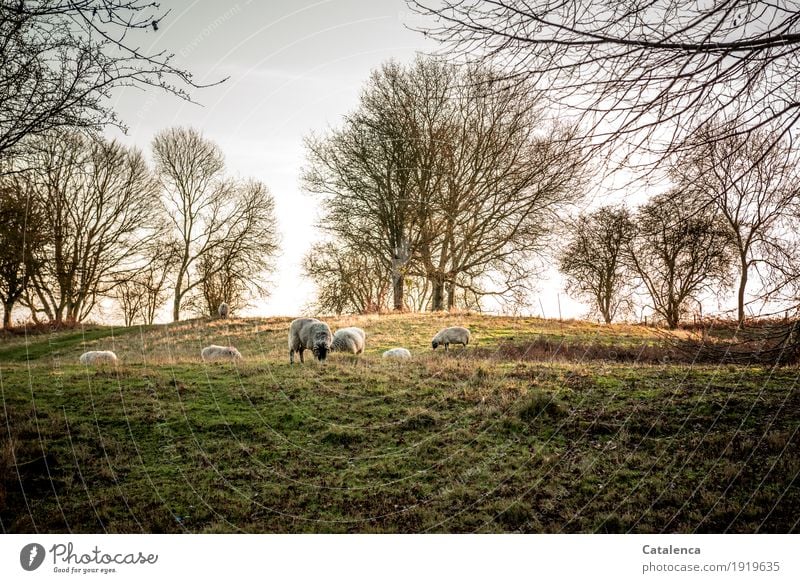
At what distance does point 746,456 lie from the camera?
3.92 meters

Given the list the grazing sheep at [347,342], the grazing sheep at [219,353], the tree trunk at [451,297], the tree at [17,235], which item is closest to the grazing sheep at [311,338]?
the grazing sheep at [347,342]

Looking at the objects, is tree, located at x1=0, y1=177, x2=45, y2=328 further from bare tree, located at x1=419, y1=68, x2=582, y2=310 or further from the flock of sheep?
bare tree, located at x1=419, y1=68, x2=582, y2=310

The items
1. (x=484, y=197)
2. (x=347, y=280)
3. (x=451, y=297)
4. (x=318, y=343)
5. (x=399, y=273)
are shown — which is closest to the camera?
(x=484, y=197)

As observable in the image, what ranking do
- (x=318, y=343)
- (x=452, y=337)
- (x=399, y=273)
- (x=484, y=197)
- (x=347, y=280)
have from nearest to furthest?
1. (x=484, y=197)
2. (x=318, y=343)
3. (x=452, y=337)
4. (x=399, y=273)
5. (x=347, y=280)

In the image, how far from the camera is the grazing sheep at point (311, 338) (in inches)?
369

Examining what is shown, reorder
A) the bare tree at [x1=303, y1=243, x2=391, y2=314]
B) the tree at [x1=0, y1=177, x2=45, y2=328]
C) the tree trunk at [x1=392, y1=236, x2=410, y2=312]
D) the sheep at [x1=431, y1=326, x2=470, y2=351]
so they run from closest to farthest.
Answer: the tree at [x1=0, y1=177, x2=45, y2=328] < the sheep at [x1=431, y1=326, x2=470, y2=351] < the tree trunk at [x1=392, y1=236, x2=410, y2=312] < the bare tree at [x1=303, y1=243, x2=391, y2=314]

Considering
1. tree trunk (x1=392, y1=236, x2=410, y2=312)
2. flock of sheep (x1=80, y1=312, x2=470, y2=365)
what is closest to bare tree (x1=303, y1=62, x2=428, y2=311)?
tree trunk (x1=392, y1=236, x2=410, y2=312)

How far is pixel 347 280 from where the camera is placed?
21406mm

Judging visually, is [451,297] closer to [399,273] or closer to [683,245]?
[399,273]

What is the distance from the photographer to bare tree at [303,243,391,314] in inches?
821

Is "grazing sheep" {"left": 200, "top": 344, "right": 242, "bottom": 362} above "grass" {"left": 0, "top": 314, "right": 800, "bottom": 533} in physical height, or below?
above

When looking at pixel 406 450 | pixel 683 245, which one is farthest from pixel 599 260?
pixel 406 450

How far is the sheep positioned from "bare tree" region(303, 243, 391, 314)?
316 inches

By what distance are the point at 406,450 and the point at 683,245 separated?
3.83 metres
